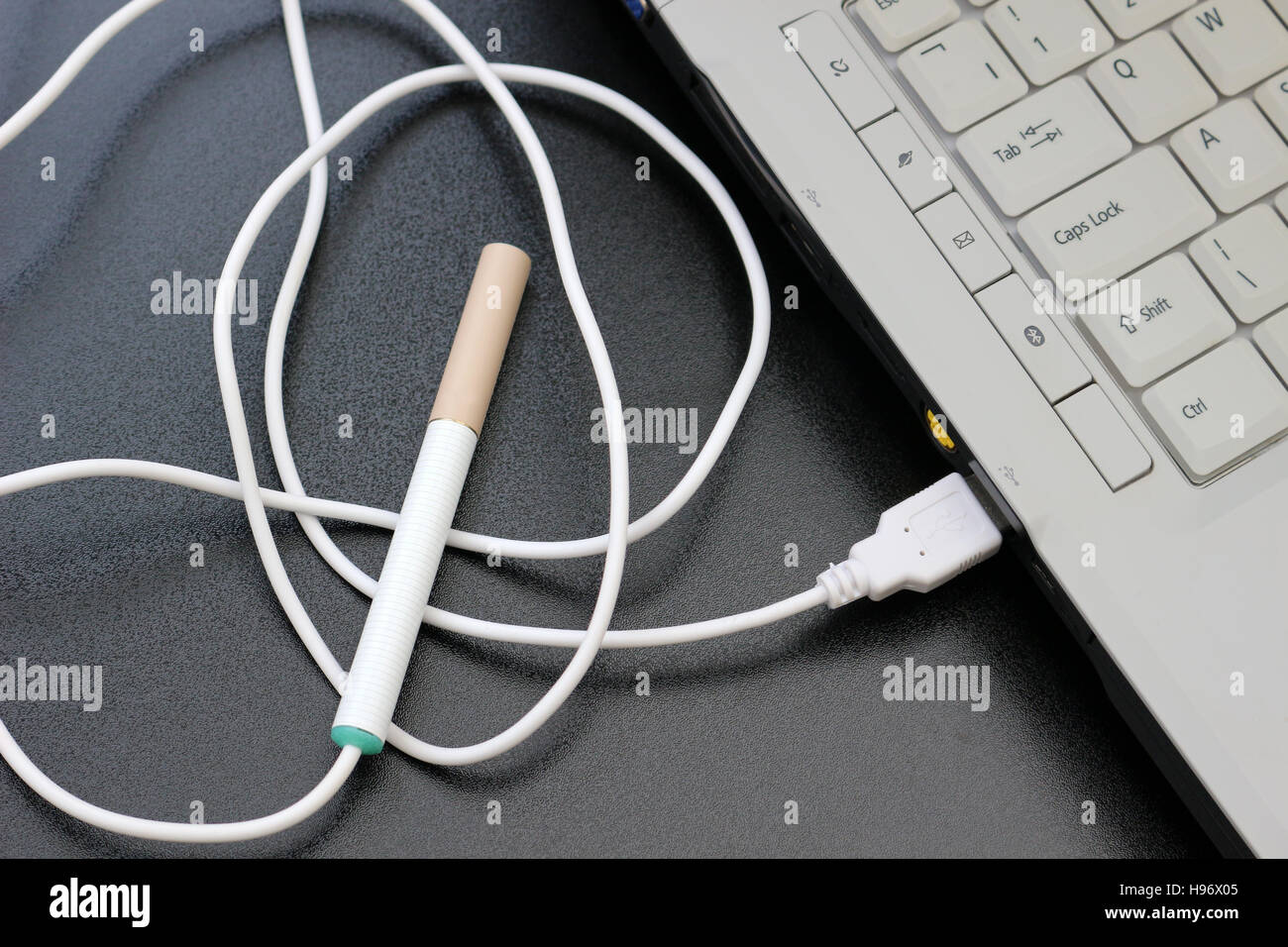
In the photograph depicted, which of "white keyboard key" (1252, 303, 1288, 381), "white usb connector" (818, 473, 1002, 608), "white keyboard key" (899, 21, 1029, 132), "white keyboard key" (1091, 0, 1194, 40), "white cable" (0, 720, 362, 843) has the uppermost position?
"white keyboard key" (1091, 0, 1194, 40)

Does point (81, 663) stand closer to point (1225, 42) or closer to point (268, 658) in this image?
point (268, 658)

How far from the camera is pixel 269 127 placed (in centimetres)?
49

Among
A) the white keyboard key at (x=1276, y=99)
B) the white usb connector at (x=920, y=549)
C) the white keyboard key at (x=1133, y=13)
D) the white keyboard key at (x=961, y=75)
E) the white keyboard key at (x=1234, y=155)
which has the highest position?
the white keyboard key at (x=1133, y=13)

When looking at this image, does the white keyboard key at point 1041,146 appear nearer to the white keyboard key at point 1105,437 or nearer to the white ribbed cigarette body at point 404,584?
the white keyboard key at point 1105,437

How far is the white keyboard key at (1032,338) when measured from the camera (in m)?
0.38

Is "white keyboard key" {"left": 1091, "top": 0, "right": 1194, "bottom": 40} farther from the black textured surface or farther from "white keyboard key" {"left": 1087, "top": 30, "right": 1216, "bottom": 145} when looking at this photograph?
the black textured surface

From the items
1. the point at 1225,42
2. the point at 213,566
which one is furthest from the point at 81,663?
the point at 1225,42

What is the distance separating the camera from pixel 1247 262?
1.25 feet

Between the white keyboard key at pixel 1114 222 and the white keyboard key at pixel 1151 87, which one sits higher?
the white keyboard key at pixel 1151 87

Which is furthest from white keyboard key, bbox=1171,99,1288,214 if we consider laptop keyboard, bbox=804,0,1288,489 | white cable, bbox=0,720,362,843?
white cable, bbox=0,720,362,843

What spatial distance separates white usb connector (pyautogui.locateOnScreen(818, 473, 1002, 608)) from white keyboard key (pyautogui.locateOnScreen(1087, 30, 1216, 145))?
0.15 metres

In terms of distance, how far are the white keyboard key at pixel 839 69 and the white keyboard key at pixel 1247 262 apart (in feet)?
0.40

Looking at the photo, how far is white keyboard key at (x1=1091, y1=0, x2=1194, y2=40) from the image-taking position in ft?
1.33

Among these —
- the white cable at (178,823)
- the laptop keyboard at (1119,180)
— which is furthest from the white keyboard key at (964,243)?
the white cable at (178,823)
